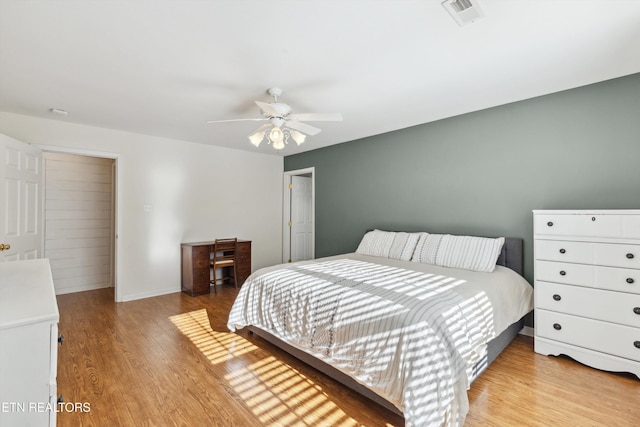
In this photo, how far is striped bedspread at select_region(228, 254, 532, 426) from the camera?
163cm

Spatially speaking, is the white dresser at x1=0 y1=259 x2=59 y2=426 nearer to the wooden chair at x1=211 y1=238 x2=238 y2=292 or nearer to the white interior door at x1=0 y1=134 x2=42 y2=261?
the white interior door at x1=0 y1=134 x2=42 y2=261

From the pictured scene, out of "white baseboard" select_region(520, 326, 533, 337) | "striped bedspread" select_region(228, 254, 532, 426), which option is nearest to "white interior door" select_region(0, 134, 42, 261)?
"striped bedspread" select_region(228, 254, 532, 426)

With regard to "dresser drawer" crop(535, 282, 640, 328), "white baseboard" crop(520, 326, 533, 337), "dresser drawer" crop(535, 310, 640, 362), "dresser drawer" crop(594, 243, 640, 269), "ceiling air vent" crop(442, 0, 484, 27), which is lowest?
"white baseboard" crop(520, 326, 533, 337)

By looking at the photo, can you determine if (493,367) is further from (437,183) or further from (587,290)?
(437,183)

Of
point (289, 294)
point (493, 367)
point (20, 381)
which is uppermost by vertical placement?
point (20, 381)

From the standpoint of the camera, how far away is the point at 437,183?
3799mm

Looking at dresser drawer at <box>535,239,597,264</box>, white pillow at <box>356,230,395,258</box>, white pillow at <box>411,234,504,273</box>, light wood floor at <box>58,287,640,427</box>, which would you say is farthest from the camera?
white pillow at <box>356,230,395,258</box>

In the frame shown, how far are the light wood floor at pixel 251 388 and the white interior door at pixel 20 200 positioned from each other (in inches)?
40.1

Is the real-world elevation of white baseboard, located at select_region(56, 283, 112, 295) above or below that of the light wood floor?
above

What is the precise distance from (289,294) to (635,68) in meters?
3.33

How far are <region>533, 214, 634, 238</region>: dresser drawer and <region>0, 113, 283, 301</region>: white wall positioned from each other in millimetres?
4340

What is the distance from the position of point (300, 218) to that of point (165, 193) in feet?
8.49

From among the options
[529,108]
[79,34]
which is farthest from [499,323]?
[79,34]

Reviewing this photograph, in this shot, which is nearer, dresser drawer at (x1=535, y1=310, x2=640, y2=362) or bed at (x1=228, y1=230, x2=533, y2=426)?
bed at (x1=228, y1=230, x2=533, y2=426)
